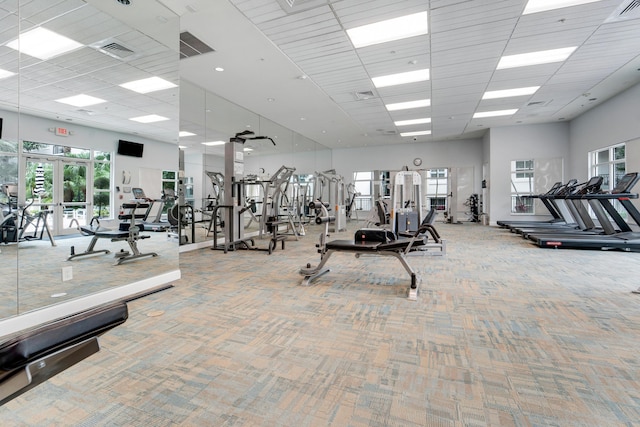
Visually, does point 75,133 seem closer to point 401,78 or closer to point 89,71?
point 89,71

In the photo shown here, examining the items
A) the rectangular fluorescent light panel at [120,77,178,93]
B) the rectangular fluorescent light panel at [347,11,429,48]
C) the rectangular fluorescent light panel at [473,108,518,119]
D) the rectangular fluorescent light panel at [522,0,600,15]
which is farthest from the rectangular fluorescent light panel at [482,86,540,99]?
the rectangular fluorescent light panel at [120,77,178,93]

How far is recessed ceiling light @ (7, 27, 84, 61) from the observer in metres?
2.70

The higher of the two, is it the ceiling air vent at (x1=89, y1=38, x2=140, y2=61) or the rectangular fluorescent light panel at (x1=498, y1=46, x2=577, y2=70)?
the rectangular fluorescent light panel at (x1=498, y1=46, x2=577, y2=70)

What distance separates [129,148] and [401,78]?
5.11 meters

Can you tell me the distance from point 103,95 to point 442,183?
13.4 metres

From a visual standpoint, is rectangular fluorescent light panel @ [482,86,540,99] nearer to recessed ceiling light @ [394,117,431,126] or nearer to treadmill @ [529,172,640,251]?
recessed ceiling light @ [394,117,431,126]

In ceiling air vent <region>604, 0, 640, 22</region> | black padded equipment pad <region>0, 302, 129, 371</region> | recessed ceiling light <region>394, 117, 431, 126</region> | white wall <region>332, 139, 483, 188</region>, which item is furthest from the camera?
white wall <region>332, 139, 483, 188</region>

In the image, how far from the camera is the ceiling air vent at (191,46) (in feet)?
15.3

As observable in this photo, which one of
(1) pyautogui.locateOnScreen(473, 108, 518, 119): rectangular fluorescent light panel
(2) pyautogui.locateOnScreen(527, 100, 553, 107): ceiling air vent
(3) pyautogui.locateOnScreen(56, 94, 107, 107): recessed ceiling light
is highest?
(1) pyautogui.locateOnScreen(473, 108, 518, 119): rectangular fluorescent light panel

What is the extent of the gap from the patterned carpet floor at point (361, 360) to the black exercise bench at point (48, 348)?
66cm

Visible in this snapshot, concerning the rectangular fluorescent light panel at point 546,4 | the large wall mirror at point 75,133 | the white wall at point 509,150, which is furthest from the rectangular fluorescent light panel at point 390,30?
the white wall at point 509,150

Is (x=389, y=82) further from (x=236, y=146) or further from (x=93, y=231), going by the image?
(x=93, y=231)

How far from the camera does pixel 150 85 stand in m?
4.34

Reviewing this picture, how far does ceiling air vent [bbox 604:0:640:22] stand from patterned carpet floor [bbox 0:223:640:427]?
3.57 meters
